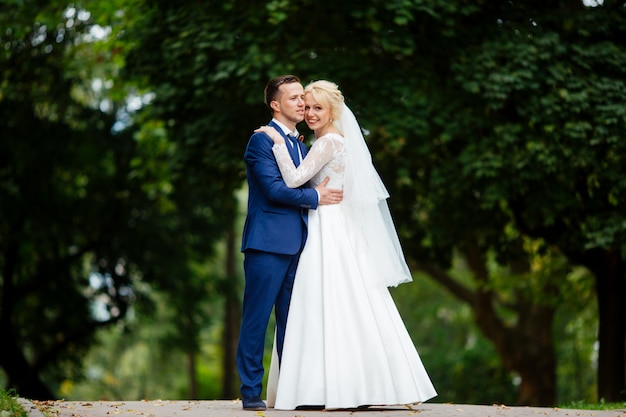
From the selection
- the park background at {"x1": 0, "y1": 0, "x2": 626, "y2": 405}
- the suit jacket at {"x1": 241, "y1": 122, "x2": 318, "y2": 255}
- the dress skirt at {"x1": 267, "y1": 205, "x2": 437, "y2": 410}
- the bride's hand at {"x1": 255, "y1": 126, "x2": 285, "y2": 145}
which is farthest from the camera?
the park background at {"x1": 0, "y1": 0, "x2": 626, "y2": 405}

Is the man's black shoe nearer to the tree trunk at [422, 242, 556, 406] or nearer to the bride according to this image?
the bride

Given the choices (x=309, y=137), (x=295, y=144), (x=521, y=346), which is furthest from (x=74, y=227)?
(x=295, y=144)

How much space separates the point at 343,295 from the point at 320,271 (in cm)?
26

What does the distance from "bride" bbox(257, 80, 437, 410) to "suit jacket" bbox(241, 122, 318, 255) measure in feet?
0.30

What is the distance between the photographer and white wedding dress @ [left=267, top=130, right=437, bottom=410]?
6.86 m

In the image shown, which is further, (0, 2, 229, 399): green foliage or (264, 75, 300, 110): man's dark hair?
(0, 2, 229, 399): green foliage

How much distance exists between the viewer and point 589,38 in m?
11.9

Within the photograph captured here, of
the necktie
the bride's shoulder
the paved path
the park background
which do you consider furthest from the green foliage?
the bride's shoulder

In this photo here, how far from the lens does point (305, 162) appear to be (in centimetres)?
710

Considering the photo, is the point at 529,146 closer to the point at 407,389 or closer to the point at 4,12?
the point at 407,389

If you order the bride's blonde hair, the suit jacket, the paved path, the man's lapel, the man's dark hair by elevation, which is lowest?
the paved path

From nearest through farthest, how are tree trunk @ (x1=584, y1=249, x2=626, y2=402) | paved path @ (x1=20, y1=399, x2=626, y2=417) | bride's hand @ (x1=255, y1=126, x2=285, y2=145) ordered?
paved path @ (x1=20, y1=399, x2=626, y2=417), bride's hand @ (x1=255, y1=126, x2=285, y2=145), tree trunk @ (x1=584, y1=249, x2=626, y2=402)

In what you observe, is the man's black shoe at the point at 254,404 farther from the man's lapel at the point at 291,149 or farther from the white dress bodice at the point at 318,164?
the man's lapel at the point at 291,149

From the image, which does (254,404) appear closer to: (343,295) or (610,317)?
(343,295)
